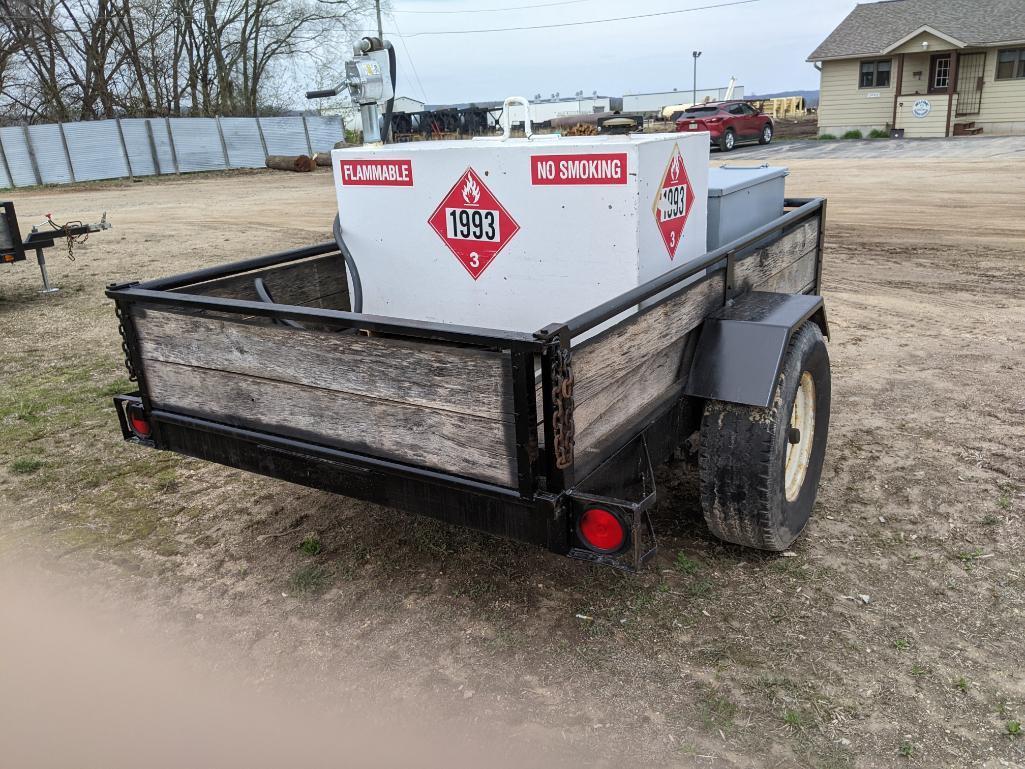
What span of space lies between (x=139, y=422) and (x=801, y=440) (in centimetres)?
273

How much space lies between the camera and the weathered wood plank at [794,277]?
150 inches

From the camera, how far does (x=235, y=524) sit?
3816mm

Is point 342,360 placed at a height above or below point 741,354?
above

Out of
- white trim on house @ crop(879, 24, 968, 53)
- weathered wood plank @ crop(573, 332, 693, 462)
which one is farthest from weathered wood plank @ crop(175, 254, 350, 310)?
white trim on house @ crop(879, 24, 968, 53)

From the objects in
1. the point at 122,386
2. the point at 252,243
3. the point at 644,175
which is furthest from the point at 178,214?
the point at 644,175

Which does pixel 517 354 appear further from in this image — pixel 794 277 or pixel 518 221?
pixel 794 277

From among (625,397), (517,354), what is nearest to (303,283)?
(625,397)

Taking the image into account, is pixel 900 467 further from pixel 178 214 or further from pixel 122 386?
pixel 178 214

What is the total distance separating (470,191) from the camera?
331 centimetres

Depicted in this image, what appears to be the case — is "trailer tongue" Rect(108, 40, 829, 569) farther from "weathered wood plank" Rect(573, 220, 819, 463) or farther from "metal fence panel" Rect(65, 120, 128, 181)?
"metal fence panel" Rect(65, 120, 128, 181)

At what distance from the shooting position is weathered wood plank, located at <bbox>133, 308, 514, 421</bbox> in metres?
2.31

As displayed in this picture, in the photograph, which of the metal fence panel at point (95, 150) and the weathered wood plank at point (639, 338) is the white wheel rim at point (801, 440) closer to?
the weathered wood plank at point (639, 338)

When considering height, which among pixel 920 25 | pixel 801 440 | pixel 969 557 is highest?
pixel 920 25

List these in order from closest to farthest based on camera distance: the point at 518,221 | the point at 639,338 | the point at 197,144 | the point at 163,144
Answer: the point at 639,338 → the point at 518,221 → the point at 163,144 → the point at 197,144
